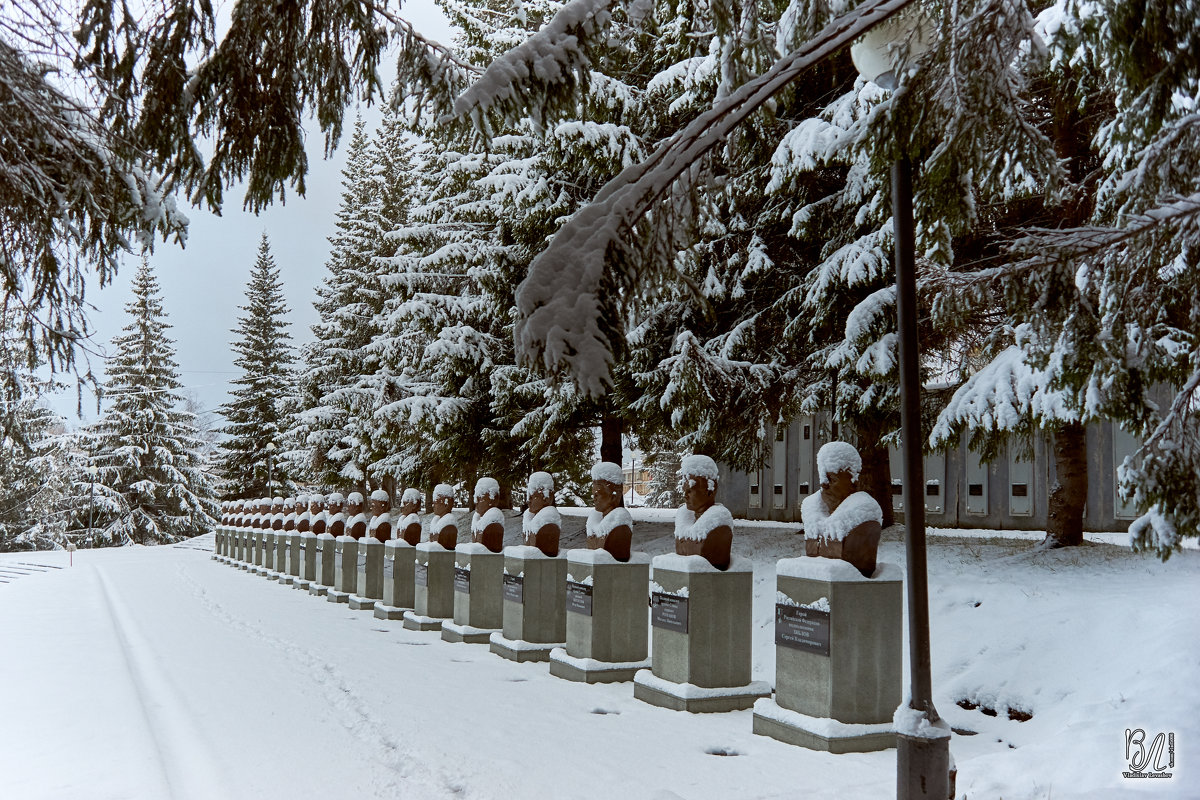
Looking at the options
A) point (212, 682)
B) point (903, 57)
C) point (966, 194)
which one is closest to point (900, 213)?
point (966, 194)

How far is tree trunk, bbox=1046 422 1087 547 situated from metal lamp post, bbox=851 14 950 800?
6885mm

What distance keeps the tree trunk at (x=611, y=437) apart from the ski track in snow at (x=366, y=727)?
747cm

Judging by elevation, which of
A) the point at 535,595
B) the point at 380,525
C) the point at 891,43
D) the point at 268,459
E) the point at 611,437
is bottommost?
the point at 535,595

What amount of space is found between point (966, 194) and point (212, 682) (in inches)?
313

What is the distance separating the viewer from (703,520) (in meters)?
7.97

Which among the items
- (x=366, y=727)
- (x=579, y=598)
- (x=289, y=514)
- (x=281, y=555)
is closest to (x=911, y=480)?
(x=366, y=727)

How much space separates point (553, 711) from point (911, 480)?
165 inches

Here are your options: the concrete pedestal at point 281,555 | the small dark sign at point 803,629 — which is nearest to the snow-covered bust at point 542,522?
the small dark sign at point 803,629

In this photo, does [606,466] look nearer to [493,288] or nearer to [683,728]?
[683,728]

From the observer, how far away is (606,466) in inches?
386

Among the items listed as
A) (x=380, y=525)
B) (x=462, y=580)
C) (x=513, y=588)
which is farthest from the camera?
(x=380, y=525)

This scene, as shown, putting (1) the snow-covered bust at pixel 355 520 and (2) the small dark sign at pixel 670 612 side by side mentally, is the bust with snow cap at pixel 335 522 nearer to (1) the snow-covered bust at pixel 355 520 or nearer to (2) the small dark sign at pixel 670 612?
(1) the snow-covered bust at pixel 355 520

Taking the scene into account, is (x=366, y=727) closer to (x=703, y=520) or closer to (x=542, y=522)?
(x=703, y=520)

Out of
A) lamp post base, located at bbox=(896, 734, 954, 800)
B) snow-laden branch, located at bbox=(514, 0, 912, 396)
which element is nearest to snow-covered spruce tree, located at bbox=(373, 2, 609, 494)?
snow-laden branch, located at bbox=(514, 0, 912, 396)
